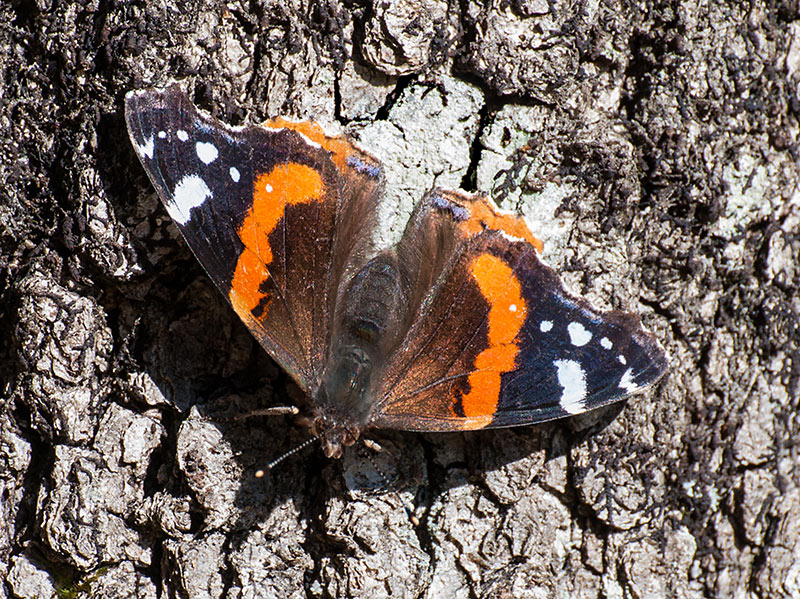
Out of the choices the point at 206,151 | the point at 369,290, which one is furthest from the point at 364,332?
the point at 206,151

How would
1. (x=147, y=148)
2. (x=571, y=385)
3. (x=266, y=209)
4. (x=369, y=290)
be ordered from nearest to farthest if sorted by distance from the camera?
(x=147, y=148)
(x=571, y=385)
(x=266, y=209)
(x=369, y=290)

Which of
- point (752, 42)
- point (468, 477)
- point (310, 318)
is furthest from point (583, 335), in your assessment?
point (752, 42)

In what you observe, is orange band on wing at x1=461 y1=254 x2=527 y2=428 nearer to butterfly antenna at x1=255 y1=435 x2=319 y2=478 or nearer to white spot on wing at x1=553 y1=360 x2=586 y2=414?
white spot on wing at x1=553 y1=360 x2=586 y2=414

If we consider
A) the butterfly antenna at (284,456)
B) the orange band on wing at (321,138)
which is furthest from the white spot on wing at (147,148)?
the butterfly antenna at (284,456)

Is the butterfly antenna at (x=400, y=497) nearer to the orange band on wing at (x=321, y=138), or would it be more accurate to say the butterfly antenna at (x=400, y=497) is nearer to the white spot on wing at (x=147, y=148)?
the orange band on wing at (x=321, y=138)

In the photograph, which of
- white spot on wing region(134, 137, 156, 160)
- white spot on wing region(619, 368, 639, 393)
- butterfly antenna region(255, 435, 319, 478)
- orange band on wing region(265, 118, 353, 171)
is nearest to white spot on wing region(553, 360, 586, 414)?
white spot on wing region(619, 368, 639, 393)

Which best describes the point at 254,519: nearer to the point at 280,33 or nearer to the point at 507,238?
the point at 507,238

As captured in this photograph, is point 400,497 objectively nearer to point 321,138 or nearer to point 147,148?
point 321,138
